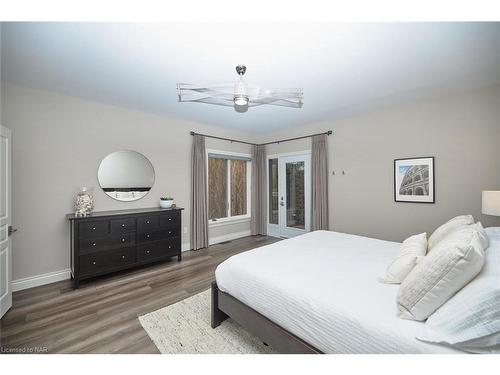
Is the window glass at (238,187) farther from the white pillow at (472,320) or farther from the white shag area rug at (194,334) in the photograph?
the white pillow at (472,320)

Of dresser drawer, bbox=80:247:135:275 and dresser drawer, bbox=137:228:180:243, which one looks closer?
dresser drawer, bbox=80:247:135:275

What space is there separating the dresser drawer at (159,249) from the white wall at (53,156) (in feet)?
2.57

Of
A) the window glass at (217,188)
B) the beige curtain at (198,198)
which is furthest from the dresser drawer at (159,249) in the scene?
the window glass at (217,188)

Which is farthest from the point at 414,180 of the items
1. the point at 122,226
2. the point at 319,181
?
the point at 122,226

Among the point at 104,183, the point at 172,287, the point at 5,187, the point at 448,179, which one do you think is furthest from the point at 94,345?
the point at 448,179

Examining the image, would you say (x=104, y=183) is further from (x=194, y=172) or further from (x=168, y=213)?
(x=194, y=172)

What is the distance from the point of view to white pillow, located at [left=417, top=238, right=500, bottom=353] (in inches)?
37.1

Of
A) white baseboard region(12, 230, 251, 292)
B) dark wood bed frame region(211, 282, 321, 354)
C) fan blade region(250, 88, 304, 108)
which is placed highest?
fan blade region(250, 88, 304, 108)

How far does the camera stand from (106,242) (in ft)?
9.73

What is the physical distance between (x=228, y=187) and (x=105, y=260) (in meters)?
2.95

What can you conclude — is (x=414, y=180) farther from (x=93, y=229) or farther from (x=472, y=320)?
(x=93, y=229)

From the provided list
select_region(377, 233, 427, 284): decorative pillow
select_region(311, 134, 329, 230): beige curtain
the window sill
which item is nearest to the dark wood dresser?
the window sill

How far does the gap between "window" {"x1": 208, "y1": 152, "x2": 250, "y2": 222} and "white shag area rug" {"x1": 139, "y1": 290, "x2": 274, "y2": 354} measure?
9.17 ft

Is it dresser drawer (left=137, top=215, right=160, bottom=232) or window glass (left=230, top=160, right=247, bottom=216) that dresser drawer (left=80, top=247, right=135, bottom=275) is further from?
window glass (left=230, top=160, right=247, bottom=216)
